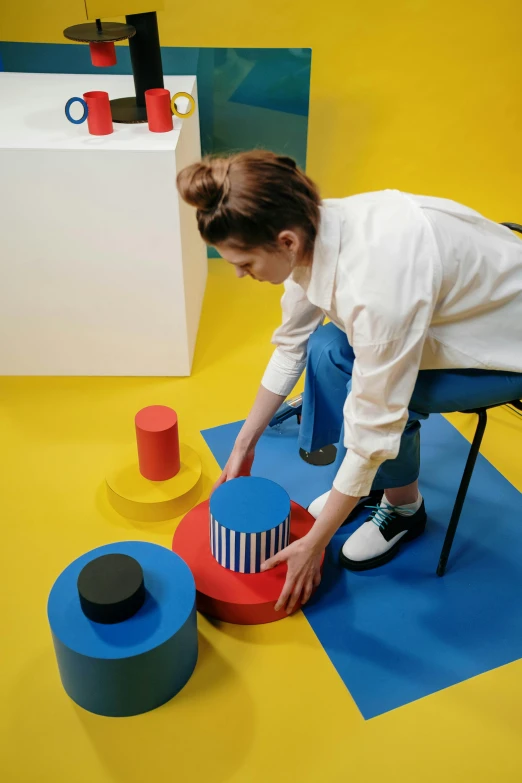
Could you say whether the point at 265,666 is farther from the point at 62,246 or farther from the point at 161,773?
the point at 62,246

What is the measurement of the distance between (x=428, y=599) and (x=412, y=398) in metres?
0.52

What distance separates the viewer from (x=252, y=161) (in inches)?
47.3

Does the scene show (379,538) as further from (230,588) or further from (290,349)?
(290,349)

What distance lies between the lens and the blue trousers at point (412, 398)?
58.0 inches

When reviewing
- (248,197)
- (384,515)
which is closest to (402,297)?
(248,197)

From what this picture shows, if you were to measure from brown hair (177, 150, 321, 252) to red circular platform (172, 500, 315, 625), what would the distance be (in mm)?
781

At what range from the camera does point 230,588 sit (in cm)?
160

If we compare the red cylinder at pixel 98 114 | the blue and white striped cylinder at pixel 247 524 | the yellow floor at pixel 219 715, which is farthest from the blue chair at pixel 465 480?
the red cylinder at pixel 98 114

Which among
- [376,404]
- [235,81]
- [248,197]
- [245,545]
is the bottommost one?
[245,545]

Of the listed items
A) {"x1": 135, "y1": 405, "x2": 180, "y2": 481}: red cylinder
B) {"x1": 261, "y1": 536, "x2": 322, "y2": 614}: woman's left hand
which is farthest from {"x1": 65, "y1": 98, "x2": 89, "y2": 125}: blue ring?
{"x1": 261, "y1": 536, "x2": 322, "y2": 614}: woman's left hand

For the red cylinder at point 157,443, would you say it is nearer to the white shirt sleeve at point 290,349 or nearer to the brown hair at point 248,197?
the white shirt sleeve at point 290,349

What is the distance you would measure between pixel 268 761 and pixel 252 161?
3.67 ft

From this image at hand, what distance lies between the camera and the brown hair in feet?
3.87

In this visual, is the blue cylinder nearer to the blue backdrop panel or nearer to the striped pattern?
the striped pattern
